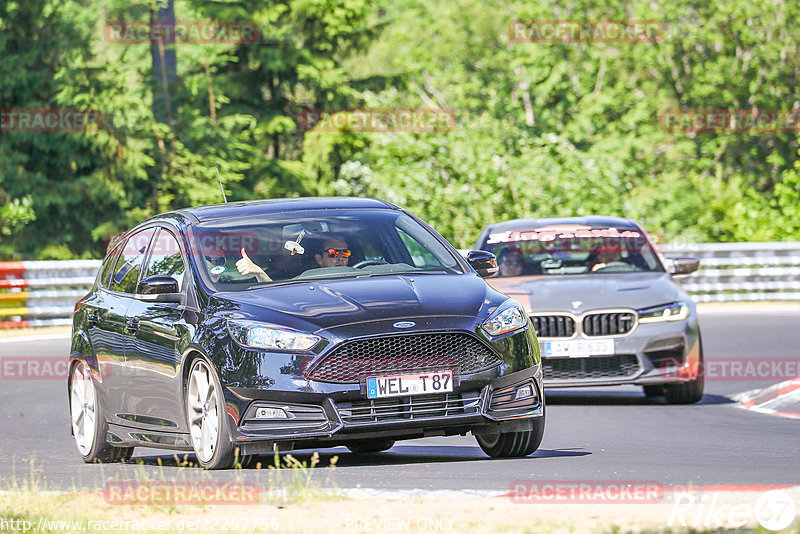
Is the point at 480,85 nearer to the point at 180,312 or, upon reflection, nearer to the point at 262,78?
the point at 262,78

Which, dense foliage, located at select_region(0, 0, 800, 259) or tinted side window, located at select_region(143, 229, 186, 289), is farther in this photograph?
dense foliage, located at select_region(0, 0, 800, 259)

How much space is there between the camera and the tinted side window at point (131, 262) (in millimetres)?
10141

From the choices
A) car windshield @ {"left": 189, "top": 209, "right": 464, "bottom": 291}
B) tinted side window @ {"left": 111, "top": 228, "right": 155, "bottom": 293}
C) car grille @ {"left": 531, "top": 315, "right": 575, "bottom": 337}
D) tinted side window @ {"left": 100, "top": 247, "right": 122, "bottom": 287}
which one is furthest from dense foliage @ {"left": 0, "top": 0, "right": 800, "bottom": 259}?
car windshield @ {"left": 189, "top": 209, "right": 464, "bottom": 291}

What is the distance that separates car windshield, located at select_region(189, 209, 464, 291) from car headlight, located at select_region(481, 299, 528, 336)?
25.9 inches

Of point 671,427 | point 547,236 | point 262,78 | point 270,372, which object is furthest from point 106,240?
point 270,372

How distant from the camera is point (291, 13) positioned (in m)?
36.5

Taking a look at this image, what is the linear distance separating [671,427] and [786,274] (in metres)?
16.1

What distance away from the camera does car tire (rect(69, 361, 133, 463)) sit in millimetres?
10188

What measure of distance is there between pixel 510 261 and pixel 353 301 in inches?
239
